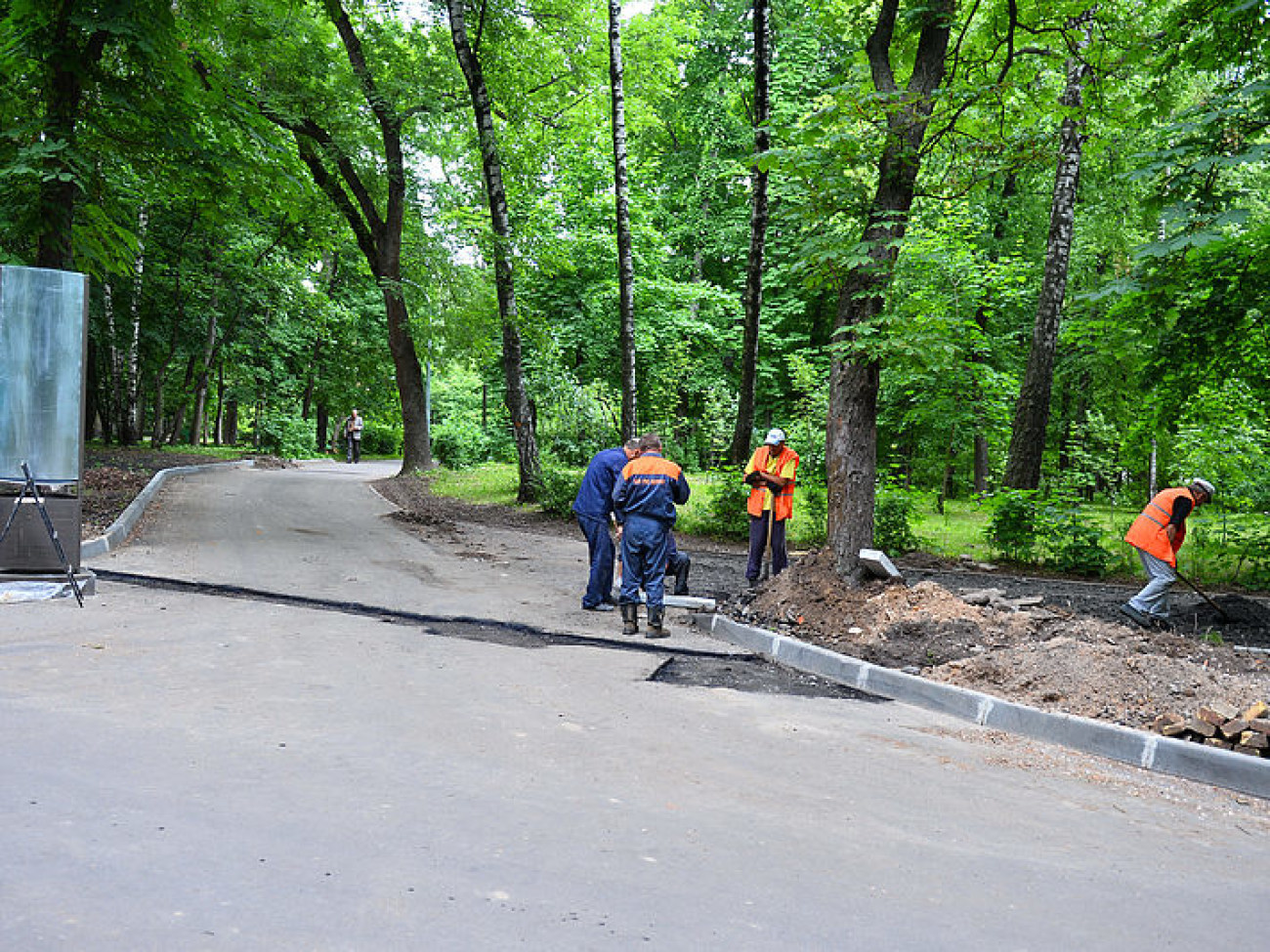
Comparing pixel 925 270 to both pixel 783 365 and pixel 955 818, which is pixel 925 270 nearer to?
pixel 955 818

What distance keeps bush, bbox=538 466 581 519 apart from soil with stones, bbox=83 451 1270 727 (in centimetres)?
516

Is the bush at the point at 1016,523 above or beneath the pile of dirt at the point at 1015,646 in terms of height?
above

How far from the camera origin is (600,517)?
1008 centimetres

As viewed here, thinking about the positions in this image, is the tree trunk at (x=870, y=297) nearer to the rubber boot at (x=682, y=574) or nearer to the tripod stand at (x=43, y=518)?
the rubber boot at (x=682, y=574)

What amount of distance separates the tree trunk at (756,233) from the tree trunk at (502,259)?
4.69m

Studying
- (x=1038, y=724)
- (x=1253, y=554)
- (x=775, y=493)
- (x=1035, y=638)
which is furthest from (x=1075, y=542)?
(x=1038, y=724)

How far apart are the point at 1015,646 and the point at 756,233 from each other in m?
10.3

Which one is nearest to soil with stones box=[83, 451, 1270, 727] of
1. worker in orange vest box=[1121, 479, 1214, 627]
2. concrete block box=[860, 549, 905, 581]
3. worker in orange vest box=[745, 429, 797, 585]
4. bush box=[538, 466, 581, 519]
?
concrete block box=[860, 549, 905, 581]

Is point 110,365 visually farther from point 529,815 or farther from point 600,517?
point 529,815

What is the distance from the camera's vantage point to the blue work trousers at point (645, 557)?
29.2ft

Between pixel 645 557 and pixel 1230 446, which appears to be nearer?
pixel 645 557

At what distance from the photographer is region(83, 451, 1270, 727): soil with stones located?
22.2ft

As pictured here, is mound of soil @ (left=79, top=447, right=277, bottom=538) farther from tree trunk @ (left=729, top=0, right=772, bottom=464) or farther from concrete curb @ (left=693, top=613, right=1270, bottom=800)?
tree trunk @ (left=729, top=0, right=772, bottom=464)

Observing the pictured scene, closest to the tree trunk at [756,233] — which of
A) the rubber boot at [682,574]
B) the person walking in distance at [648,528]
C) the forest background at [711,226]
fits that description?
the forest background at [711,226]
